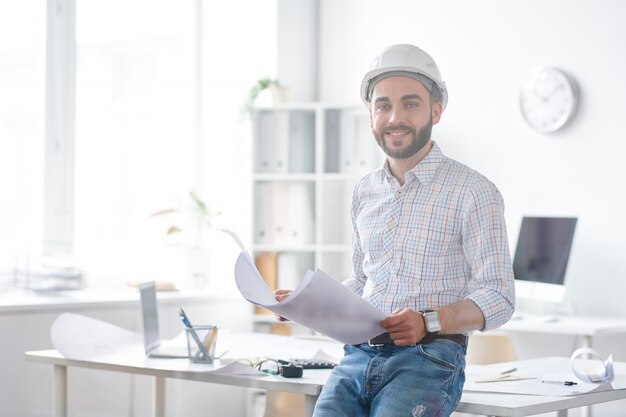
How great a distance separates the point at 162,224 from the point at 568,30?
241 cm

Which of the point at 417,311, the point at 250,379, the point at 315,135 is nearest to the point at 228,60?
the point at 315,135

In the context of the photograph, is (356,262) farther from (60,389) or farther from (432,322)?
(60,389)

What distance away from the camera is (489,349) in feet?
12.6

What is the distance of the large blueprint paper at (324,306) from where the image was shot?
2178 millimetres

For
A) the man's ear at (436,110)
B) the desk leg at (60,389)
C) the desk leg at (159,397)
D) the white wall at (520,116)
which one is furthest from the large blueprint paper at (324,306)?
the white wall at (520,116)

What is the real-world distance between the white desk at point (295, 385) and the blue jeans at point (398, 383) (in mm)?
114

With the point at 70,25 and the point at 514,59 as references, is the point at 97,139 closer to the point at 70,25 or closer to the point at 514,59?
the point at 70,25

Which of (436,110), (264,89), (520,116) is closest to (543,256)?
(520,116)

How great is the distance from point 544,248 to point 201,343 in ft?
7.03

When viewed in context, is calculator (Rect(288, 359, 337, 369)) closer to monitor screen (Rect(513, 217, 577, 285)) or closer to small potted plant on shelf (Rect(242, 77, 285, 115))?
monitor screen (Rect(513, 217, 577, 285))

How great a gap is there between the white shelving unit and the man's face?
2996 mm

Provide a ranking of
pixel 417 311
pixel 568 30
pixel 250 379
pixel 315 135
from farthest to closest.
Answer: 1. pixel 315 135
2. pixel 568 30
3. pixel 250 379
4. pixel 417 311

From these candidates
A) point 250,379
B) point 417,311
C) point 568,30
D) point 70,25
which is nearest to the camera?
point 417,311

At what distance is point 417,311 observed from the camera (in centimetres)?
229
